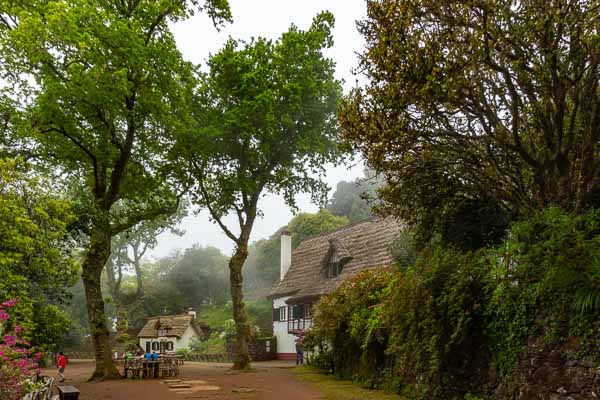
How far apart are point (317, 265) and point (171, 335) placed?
18174 millimetres

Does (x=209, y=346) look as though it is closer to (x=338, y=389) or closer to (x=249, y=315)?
(x=249, y=315)

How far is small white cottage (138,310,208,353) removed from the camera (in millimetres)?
44625

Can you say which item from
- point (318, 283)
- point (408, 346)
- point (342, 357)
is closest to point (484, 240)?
point (408, 346)

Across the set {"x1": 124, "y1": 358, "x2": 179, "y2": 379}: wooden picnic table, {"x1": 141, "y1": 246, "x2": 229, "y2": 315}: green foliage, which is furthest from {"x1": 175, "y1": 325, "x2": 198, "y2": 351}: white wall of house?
{"x1": 124, "y1": 358, "x2": 179, "y2": 379}: wooden picnic table

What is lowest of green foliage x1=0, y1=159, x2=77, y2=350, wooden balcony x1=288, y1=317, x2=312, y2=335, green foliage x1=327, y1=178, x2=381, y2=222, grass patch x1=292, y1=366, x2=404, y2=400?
grass patch x1=292, y1=366, x2=404, y2=400

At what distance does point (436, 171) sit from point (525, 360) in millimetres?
4641

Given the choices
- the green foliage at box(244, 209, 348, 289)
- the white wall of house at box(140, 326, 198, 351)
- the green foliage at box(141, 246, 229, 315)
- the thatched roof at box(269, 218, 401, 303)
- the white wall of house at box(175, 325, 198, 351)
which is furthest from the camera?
the green foliage at box(141, 246, 229, 315)

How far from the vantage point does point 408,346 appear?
12383 mm

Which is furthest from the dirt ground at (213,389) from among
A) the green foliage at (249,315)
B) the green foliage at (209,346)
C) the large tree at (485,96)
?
the green foliage at (209,346)

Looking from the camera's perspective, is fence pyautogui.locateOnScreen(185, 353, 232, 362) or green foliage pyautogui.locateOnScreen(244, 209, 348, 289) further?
green foliage pyautogui.locateOnScreen(244, 209, 348, 289)

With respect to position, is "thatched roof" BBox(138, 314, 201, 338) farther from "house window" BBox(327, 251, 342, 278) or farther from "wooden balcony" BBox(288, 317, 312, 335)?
"house window" BBox(327, 251, 342, 278)

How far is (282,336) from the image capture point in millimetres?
36688

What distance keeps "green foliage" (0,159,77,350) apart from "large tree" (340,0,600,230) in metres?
8.75

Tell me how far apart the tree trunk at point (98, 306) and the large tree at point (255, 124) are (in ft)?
20.7
